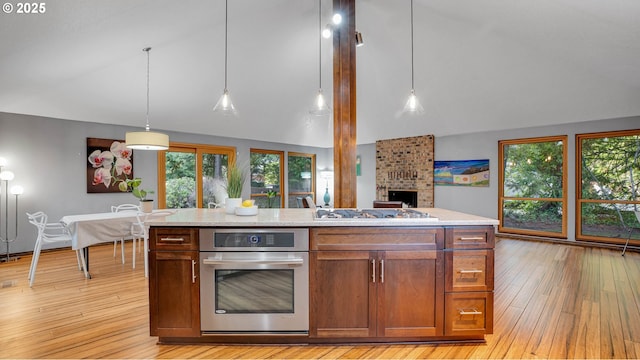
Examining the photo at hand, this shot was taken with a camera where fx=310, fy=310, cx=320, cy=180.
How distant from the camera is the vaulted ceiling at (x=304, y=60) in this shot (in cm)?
307

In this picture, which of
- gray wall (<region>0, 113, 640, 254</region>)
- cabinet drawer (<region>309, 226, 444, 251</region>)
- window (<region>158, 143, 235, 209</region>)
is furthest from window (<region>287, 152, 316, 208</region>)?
cabinet drawer (<region>309, 226, 444, 251</region>)

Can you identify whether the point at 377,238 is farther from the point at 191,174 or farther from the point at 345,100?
the point at 191,174

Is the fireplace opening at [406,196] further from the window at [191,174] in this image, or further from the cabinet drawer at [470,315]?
the cabinet drawer at [470,315]

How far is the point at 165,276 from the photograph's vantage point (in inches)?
85.1

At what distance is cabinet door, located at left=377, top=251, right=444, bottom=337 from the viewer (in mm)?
2170

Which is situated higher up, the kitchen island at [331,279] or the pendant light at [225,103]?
the pendant light at [225,103]

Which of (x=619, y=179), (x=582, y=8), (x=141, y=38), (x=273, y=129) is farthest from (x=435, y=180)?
(x=141, y=38)

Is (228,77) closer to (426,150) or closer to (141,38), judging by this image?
(141,38)

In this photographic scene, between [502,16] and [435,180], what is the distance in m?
4.23

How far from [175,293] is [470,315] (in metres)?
2.08

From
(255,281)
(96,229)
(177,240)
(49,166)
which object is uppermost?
(49,166)

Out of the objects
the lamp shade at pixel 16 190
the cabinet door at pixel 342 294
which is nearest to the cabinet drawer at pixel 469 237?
the cabinet door at pixel 342 294

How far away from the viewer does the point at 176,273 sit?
2.16m

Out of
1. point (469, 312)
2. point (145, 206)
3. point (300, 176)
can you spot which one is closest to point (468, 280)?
point (469, 312)
